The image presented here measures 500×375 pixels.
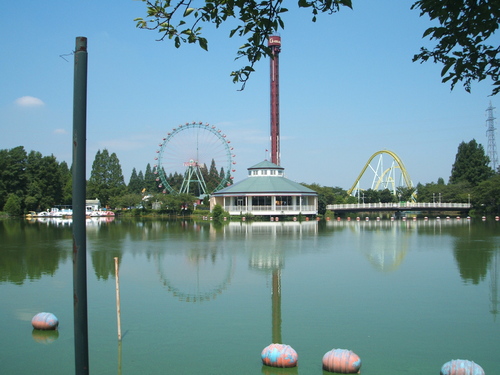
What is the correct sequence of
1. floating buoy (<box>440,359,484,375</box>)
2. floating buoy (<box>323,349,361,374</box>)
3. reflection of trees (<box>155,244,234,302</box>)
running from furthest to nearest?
reflection of trees (<box>155,244,234,302</box>), floating buoy (<box>323,349,361,374</box>), floating buoy (<box>440,359,484,375</box>)

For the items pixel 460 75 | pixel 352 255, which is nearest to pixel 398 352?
pixel 460 75

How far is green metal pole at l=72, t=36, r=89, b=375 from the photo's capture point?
12.6 feet

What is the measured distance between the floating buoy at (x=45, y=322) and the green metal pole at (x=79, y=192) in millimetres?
6818

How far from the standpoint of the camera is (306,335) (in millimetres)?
9836

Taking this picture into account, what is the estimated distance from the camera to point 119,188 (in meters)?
75.1

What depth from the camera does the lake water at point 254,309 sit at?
8641mm

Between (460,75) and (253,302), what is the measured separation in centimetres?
882

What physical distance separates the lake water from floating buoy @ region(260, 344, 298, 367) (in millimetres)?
104

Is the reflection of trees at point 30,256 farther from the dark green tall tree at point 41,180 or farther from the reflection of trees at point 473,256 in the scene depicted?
the dark green tall tree at point 41,180

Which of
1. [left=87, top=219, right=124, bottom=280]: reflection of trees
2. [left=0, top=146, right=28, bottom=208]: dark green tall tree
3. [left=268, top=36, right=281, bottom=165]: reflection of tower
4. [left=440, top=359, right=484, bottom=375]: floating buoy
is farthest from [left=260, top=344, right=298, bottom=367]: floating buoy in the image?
[left=268, top=36, right=281, bottom=165]: reflection of tower

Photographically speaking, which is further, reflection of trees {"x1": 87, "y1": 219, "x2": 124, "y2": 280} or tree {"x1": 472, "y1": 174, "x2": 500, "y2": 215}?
tree {"x1": 472, "y1": 174, "x2": 500, "y2": 215}

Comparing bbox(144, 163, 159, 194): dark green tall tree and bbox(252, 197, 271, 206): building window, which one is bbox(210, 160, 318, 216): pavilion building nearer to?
bbox(252, 197, 271, 206): building window

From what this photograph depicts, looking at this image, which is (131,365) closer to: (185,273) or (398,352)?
→ (398,352)

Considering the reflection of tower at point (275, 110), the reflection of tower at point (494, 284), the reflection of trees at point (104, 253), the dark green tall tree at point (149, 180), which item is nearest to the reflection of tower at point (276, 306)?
the reflection of tower at point (494, 284)
